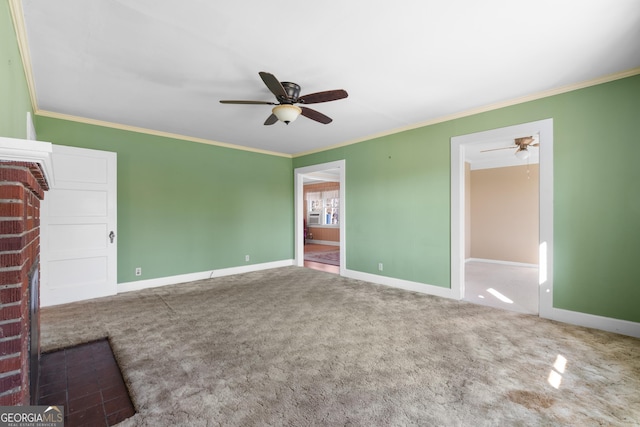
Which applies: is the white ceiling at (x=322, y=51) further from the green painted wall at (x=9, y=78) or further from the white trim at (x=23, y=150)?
the white trim at (x=23, y=150)

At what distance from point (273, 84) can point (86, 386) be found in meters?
2.68

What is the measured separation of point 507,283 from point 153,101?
595 cm

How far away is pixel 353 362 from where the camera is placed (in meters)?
2.36

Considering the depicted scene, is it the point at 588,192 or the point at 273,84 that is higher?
the point at 273,84

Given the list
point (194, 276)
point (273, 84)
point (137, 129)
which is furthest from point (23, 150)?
point (194, 276)

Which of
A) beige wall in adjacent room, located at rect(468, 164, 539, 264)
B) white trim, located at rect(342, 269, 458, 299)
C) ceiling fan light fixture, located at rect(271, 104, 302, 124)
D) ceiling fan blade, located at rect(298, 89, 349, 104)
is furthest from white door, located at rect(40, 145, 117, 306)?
beige wall in adjacent room, located at rect(468, 164, 539, 264)

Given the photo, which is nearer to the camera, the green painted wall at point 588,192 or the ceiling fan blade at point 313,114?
the green painted wall at point 588,192

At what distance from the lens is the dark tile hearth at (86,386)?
5.83 ft

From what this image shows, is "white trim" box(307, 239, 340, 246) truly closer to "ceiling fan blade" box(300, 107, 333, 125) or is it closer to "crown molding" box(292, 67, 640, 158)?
"crown molding" box(292, 67, 640, 158)

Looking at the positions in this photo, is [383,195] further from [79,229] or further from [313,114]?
[79,229]

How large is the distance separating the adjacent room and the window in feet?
17.8

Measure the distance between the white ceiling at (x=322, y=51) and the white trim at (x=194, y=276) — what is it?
2542 mm

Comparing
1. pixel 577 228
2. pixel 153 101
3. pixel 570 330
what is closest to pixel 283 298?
pixel 153 101

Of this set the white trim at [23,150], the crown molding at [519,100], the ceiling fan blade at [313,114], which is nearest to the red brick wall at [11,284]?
the white trim at [23,150]
